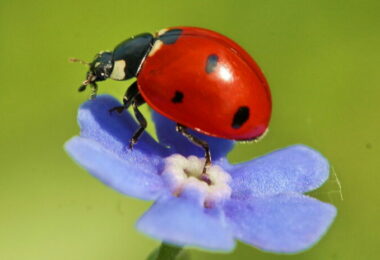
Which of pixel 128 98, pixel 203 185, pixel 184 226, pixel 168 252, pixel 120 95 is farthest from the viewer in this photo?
pixel 120 95

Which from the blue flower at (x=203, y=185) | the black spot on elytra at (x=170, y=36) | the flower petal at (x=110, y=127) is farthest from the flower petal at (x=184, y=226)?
the black spot on elytra at (x=170, y=36)

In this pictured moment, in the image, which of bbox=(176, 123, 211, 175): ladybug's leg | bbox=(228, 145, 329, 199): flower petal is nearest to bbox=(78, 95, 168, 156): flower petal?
bbox=(176, 123, 211, 175): ladybug's leg

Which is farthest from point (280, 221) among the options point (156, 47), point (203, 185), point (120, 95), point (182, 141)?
point (120, 95)

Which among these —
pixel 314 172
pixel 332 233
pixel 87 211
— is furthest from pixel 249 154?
pixel 314 172

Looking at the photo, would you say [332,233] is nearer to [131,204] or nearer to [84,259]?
[131,204]

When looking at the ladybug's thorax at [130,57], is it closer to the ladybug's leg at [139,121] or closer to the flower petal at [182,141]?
the ladybug's leg at [139,121]

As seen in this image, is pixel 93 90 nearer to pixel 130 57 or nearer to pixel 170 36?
pixel 130 57
